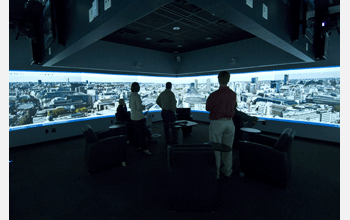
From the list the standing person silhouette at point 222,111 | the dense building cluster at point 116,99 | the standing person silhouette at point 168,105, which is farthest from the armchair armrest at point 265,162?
the dense building cluster at point 116,99

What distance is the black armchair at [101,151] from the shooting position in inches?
113

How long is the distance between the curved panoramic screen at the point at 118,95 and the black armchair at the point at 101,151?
1660 mm

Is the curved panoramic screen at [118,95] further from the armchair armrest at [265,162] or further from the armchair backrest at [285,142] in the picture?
the armchair backrest at [285,142]

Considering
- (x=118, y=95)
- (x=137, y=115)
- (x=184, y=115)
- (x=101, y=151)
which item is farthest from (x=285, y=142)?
(x=118, y=95)

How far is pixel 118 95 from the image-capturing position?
6.31m

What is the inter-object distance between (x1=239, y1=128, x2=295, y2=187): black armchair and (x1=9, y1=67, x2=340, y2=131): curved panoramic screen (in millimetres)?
2852

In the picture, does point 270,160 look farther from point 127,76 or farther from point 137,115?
point 127,76

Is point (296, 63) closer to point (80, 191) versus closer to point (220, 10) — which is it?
point (220, 10)

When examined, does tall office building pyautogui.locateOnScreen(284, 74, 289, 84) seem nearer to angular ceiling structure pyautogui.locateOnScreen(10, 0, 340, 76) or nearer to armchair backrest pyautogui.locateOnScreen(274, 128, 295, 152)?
angular ceiling structure pyautogui.locateOnScreen(10, 0, 340, 76)

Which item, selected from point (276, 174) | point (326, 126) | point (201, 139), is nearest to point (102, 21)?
point (276, 174)

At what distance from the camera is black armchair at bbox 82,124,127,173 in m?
2.87

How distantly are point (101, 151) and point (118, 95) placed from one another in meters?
3.71

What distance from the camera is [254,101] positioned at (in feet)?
19.4

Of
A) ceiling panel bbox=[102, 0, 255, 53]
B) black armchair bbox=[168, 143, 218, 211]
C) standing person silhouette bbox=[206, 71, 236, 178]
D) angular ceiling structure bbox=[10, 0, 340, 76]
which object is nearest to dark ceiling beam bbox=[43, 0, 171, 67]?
angular ceiling structure bbox=[10, 0, 340, 76]
